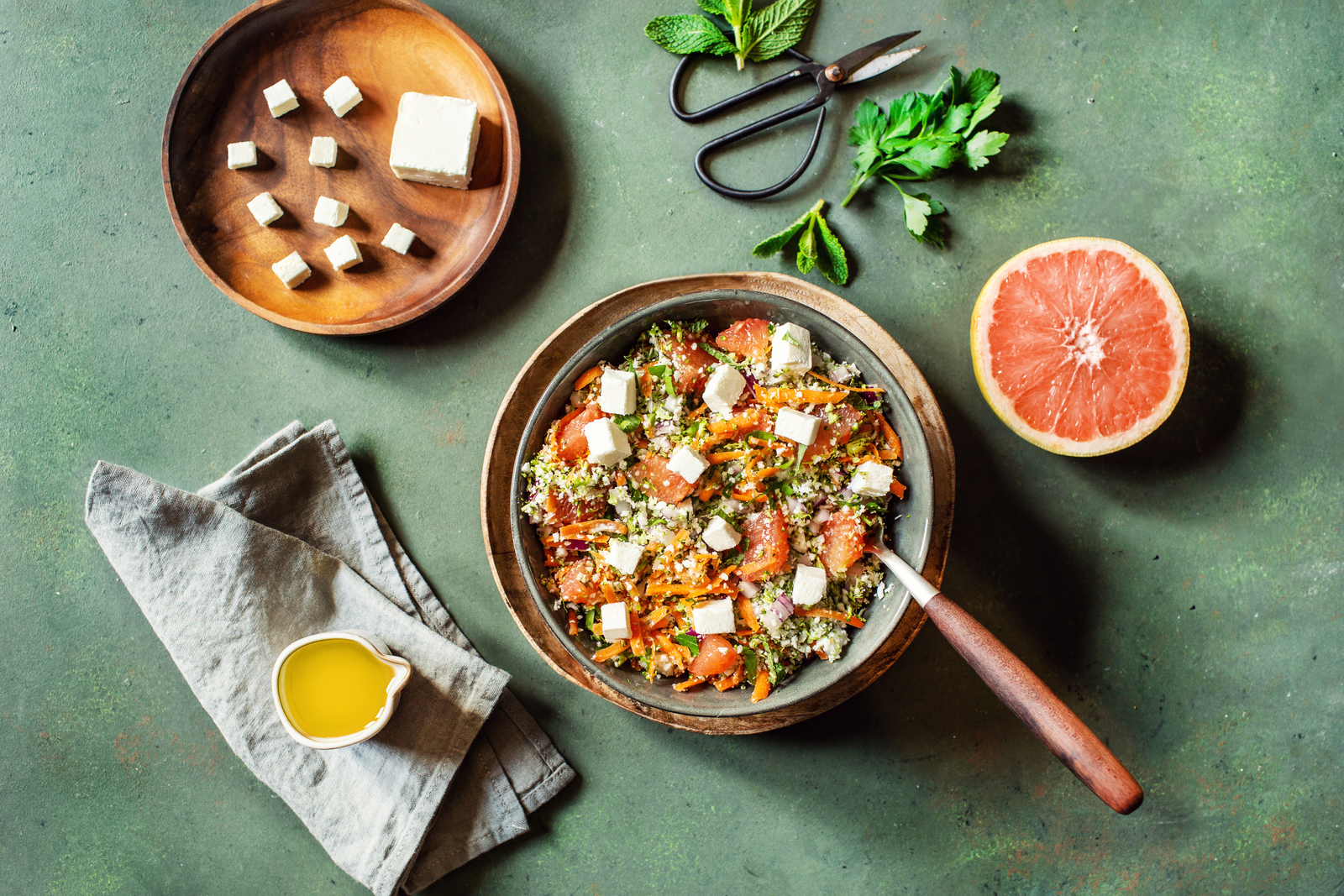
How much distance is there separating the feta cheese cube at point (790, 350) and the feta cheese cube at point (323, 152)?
1.72 m

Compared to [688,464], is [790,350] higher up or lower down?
higher up

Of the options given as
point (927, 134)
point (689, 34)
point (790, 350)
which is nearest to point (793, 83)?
point (689, 34)

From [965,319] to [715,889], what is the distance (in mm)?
2254

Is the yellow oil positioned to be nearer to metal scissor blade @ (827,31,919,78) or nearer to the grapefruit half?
the grapefruit half

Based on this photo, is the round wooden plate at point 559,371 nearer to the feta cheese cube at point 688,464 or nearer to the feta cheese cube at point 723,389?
the feta cheese cube at point 723,389

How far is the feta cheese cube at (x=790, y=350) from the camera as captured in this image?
226 cm

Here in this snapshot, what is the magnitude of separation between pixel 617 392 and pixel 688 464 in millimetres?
303

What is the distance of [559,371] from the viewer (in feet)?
8.02

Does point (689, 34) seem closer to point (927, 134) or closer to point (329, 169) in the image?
point (927, 134)

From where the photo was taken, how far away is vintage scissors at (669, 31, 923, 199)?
2.68 meters

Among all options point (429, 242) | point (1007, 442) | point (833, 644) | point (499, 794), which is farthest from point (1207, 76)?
point (499, 794)

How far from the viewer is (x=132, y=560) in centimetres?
273

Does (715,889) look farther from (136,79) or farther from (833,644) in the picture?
(136,79)

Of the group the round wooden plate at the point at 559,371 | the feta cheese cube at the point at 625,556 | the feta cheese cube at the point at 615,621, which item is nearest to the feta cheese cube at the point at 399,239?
the round wooden plate at the point at 559,371
